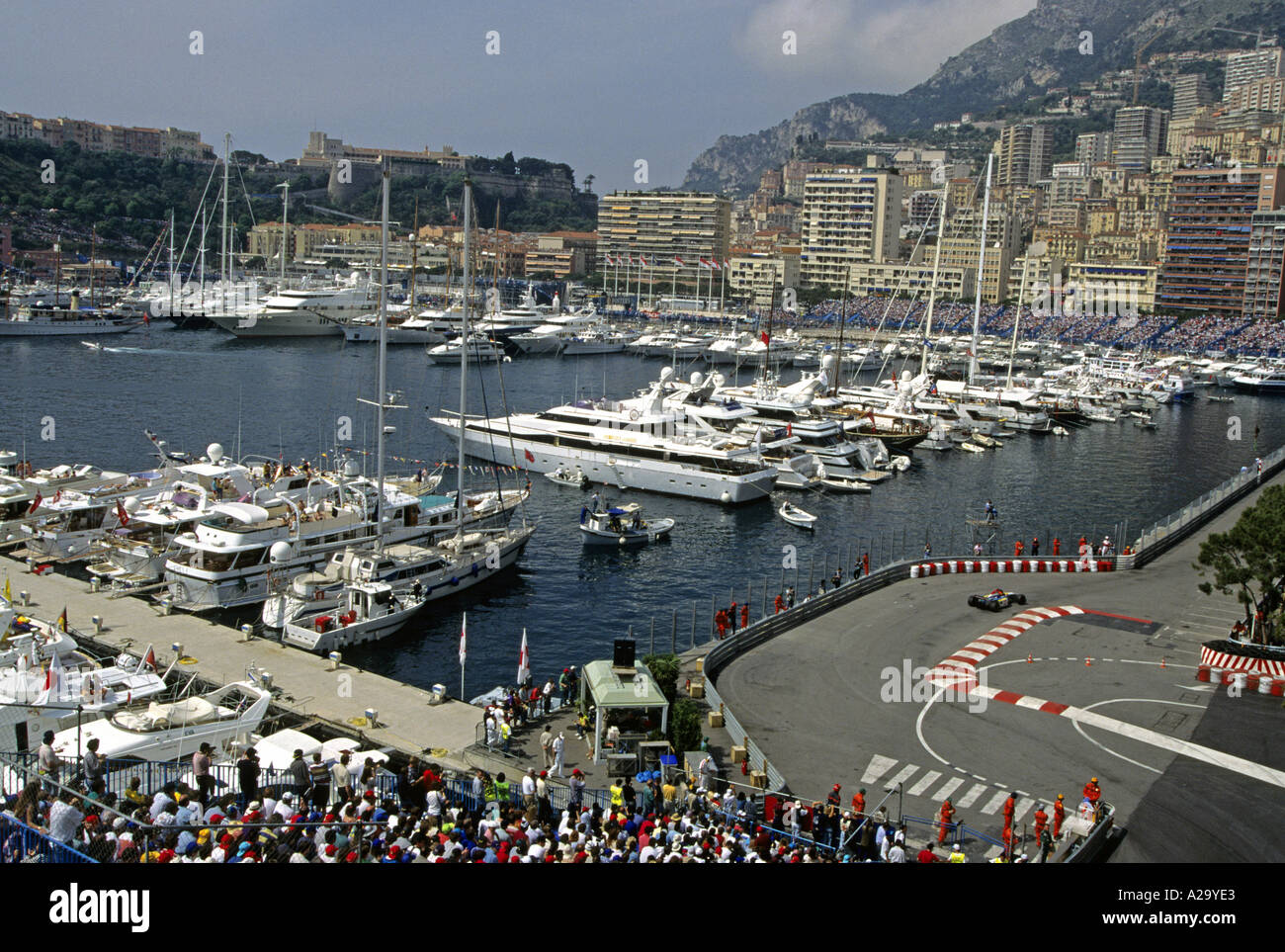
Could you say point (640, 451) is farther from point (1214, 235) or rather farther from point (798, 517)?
point (1214, 235)

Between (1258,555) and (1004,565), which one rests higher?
(1258,555)

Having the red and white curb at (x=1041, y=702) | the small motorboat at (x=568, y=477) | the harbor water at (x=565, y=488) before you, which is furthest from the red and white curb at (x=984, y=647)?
the small motorboat at (x=568, y=477)

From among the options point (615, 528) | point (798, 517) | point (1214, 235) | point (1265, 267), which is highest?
point (1214, 235)

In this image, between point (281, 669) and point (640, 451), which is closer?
point (281, 669)

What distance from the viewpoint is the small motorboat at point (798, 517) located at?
158 ft

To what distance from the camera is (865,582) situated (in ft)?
104

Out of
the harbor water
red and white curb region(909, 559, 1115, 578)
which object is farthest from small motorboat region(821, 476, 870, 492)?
red and white curb region(909, 559, 1115, 578)

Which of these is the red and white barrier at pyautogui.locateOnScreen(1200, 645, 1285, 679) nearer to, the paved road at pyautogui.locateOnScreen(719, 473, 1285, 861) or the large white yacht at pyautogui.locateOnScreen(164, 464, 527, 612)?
the paved road at pyautogui.locateOnScreen(719, 473, 1285, 861)

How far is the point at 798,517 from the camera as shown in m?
48.5

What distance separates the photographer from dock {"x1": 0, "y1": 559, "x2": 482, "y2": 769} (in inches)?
839

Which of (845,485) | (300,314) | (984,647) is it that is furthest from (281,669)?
(300,314)

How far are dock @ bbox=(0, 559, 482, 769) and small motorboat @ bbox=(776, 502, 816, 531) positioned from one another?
74.6 feet

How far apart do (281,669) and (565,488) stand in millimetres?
29622
